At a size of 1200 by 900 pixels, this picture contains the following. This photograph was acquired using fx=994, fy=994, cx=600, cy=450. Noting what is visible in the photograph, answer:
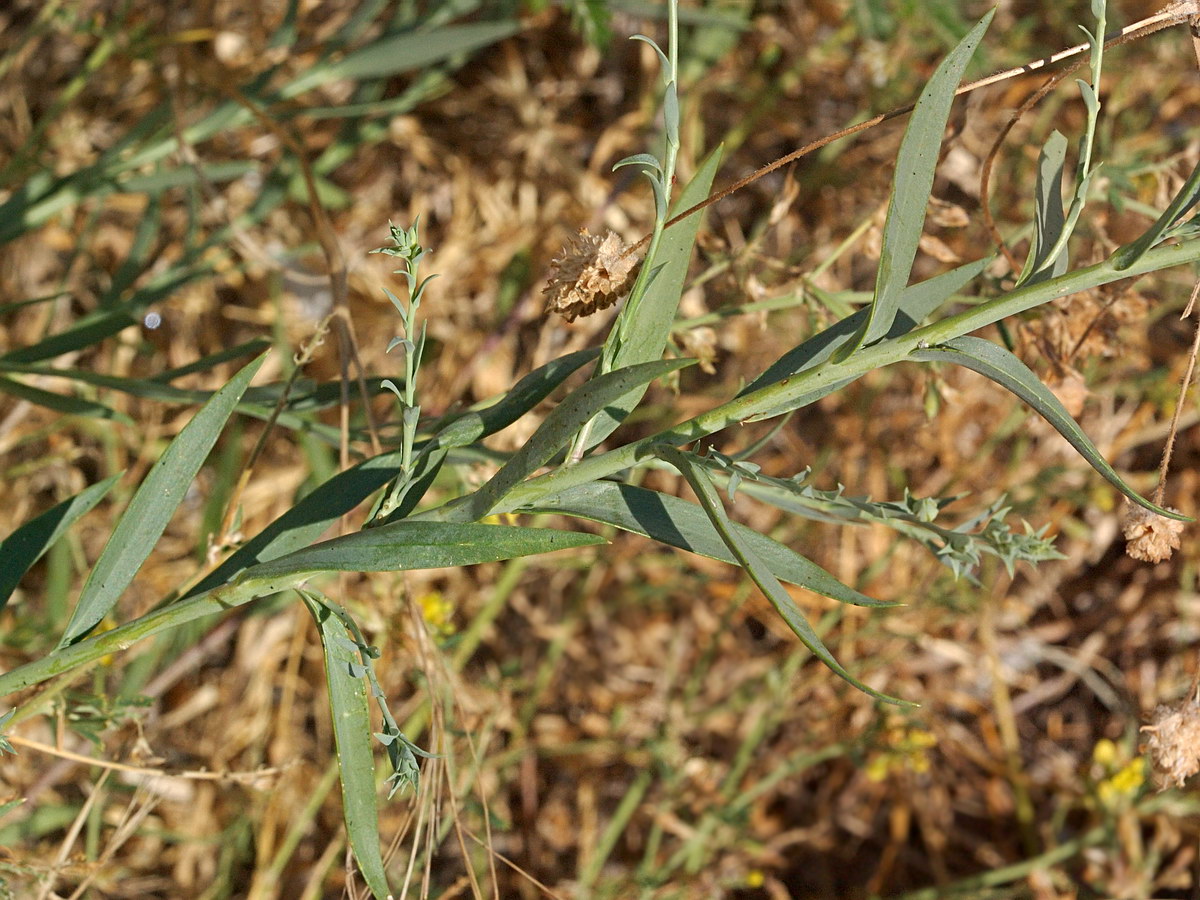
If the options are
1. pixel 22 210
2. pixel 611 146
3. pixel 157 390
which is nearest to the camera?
pixel 157 390

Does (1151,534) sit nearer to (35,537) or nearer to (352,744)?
(352,744)

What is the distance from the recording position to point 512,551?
0.73 meters

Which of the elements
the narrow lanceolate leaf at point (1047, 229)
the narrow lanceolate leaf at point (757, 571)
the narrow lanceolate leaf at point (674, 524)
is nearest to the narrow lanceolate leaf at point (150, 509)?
the narrow lanceolate leaf at point (674, 524)

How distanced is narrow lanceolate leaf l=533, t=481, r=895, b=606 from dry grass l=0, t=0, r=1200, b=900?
1.10 m

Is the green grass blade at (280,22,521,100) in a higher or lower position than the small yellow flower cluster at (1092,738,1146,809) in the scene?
higher

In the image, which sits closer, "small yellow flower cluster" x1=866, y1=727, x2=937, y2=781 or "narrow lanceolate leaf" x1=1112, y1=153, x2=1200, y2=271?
"narrow lanceolate leaf" x1=1112, y1=153, x2=1200, y2=271

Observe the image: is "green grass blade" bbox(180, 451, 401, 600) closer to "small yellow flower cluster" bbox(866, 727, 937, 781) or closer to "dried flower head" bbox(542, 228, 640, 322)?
"dried flower head" bbox(542, 228, 640, 322)

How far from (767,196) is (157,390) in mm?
1721

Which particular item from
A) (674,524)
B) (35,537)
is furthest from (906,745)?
(35,537)

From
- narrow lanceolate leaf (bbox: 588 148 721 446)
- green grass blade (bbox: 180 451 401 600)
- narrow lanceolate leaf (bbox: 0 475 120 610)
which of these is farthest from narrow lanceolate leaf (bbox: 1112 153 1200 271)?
narrow lanceolate leaf (bbox: 0 475 120 610)

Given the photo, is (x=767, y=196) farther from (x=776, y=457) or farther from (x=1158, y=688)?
(x=1158, y=688)

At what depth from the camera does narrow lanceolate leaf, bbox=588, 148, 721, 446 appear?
0.80 m

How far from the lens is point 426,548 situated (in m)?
0.74

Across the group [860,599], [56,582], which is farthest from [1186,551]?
[56,582]
